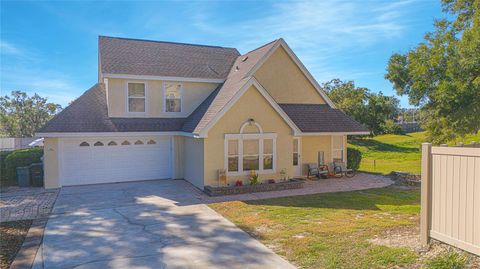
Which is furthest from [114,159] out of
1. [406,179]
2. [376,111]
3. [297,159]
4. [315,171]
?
[376,111]

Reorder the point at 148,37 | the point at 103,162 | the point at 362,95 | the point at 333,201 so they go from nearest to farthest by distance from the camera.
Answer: the point at 333,201 < the point at 103,162 < the point at 148,37 < the point at 362,95

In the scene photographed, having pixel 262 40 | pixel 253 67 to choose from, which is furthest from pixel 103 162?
pixel 262 40

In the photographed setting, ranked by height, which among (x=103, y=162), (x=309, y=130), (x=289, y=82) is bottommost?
(x=103, y=162)

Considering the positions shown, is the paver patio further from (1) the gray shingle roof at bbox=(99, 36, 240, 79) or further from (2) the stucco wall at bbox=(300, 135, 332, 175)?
(1) the gray shingle roof at bbox=(99, 36, 240, 79)

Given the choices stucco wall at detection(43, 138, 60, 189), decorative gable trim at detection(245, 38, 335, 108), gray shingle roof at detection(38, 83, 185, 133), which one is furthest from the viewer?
decorative gable trim at detection(245, 38, 335, 108)

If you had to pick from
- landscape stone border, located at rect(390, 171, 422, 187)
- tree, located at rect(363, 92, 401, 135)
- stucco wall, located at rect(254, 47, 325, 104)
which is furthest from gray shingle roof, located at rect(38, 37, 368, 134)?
tree, located at rect(363, 92, 401, 135)

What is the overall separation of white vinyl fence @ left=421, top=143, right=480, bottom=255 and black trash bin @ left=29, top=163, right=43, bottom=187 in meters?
16.0

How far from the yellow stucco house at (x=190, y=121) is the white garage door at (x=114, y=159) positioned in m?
0.05

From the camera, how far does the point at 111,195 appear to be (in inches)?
515

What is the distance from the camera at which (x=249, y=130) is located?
14.1m

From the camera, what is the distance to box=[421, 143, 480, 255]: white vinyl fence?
587 centimetres

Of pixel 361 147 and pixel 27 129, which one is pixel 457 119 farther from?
pixel 27 129

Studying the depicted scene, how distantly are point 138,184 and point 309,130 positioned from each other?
30.0 feet

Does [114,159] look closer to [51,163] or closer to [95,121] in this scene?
[95,121]
